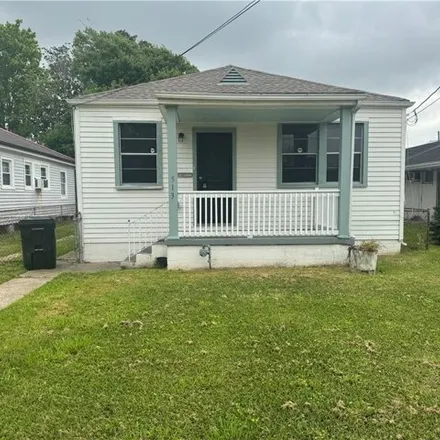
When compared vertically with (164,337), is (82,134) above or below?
above

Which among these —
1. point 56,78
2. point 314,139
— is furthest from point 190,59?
point 314,139

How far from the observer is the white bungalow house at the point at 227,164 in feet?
25.2

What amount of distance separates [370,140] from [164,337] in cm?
681

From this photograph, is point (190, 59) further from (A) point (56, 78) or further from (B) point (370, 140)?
(B) point (370, 140)

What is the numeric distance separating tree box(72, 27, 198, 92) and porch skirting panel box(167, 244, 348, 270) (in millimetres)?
21235

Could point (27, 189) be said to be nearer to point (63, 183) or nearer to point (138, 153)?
point (63, 183)

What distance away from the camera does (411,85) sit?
55.7 ft

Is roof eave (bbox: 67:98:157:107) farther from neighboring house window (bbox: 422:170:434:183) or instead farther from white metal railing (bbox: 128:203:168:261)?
neighboring house window (bbox: 422:170:434:183)

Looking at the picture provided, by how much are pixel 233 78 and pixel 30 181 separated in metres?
12.4

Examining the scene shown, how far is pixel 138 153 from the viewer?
8.23 metres

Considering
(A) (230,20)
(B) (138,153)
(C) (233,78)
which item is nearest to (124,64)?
(A) (230,20)

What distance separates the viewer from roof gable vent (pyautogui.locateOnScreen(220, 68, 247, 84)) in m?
8.38

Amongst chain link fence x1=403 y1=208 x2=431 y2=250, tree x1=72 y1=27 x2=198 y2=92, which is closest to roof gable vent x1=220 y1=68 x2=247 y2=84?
chain link fence x1=403 y1=208 x2=431 y2=250

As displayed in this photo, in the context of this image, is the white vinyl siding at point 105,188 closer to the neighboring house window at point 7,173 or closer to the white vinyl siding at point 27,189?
the white vinyl siding at point 27,189
